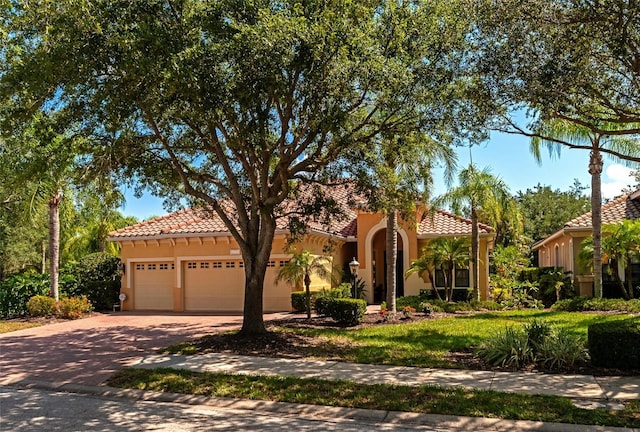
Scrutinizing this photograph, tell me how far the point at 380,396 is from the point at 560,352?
380 cm

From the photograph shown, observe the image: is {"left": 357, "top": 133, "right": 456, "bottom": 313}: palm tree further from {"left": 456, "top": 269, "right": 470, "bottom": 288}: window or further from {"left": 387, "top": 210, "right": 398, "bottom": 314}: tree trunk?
{"left": 456, "top": 269, "right": 470, "bottom": 288}: window

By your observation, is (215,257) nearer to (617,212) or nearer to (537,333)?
(537,333)

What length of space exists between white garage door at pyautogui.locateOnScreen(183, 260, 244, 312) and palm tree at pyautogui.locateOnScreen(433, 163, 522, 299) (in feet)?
28.0

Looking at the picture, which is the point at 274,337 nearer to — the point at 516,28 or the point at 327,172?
the point at 327,172

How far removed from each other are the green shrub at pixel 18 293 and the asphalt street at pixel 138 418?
1351cm

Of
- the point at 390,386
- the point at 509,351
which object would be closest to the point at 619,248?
the point at 509,351

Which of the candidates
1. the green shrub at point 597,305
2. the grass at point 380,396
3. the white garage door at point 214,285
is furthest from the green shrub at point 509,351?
the white garage door at point 214,285

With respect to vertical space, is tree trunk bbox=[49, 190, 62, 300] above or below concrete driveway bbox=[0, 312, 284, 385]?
above

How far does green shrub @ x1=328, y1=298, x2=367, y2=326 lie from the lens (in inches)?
620

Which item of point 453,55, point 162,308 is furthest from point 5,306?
point 453,55

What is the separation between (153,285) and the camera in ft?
74.9

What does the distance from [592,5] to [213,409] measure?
29.6 ft

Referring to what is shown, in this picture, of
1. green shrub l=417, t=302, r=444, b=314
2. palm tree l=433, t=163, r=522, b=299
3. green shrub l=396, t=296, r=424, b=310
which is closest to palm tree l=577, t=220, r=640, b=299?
palm tree l=433, t=163, r=522, b=299

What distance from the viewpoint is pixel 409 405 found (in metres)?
7.39
